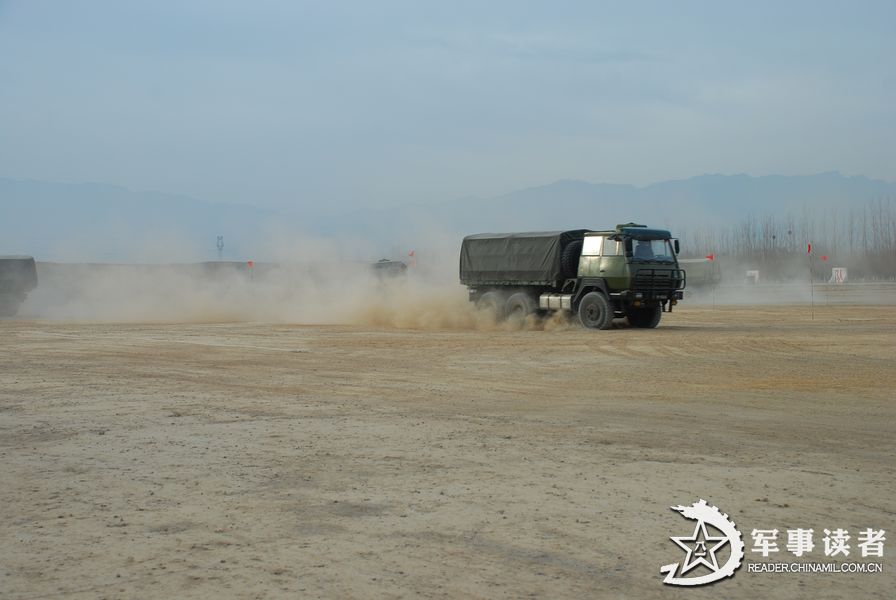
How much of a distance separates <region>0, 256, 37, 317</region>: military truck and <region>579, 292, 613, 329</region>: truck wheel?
89.7 ft

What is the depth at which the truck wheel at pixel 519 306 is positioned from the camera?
100 ft

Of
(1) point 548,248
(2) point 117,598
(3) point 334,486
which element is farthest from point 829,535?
(1) point 548,248

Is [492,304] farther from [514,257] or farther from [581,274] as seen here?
[581,274]

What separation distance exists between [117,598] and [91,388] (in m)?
10.7

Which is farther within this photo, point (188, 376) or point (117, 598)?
point (188, 376)

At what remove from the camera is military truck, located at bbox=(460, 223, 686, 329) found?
93.2ft

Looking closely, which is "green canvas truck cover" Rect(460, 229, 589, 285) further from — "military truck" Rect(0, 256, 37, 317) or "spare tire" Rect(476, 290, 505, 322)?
"military truck" Rect(0, 256, 37, 317)

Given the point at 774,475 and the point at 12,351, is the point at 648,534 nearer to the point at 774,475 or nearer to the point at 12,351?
the point at 774,475

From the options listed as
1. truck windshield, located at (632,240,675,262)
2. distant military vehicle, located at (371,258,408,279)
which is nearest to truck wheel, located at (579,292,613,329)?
truck windshield, located at (632,240,675,262)

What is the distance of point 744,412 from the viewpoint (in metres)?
12.9

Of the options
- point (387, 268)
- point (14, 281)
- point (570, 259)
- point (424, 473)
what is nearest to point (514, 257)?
point (570, 259)

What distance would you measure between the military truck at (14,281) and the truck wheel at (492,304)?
2328 centimetres

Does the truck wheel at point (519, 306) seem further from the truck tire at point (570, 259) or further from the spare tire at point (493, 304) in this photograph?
the truck tire at point (570, 259)

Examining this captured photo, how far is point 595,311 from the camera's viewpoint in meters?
29.0
